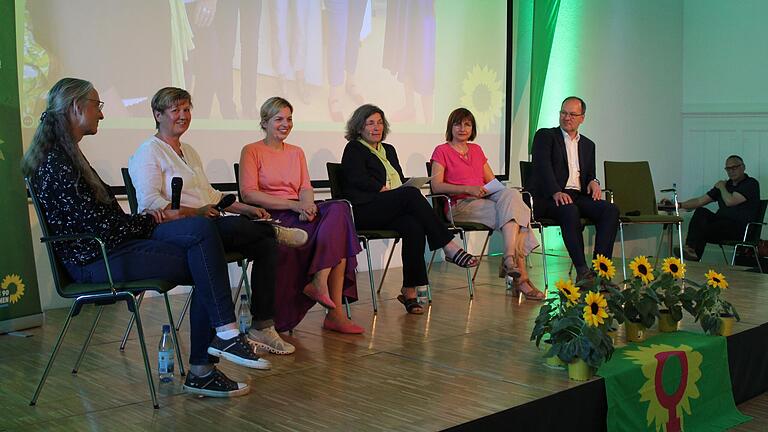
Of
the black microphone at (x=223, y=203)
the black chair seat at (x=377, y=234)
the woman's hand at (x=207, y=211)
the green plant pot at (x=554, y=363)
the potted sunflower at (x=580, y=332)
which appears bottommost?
the green plant pot at (x=554, y=363)

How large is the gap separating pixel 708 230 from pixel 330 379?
5.40 m

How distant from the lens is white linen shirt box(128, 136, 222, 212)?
10.4ft

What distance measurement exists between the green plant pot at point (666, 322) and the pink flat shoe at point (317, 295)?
4.77 ft

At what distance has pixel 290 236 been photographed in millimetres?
3492

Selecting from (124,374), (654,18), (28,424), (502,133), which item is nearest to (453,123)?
(502,133)

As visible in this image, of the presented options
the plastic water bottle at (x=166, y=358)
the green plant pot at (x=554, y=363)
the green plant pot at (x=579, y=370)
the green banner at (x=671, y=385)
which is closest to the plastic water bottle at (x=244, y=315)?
the plastic water bottle at (x=166, y=358)

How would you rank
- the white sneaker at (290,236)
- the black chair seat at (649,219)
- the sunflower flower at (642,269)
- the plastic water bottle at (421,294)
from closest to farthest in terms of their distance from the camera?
the white sneaker at (290,236)
the sunflower flower at (642,269)
the plastic water bottle at (421,294)
the black chair seat at (649,219)

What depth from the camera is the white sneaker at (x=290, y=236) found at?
346 cm

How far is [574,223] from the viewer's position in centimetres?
504

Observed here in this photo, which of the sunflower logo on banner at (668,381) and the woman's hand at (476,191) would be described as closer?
the sunflower logo on banner at (668,381)

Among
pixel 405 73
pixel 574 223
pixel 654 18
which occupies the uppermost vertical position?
pixel 654 18

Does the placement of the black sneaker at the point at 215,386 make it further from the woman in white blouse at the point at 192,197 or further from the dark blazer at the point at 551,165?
the dark blazer at the point at 551,165

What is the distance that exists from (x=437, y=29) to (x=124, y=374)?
4075 millimetres

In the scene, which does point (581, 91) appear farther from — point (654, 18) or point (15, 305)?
point (15, 305)
